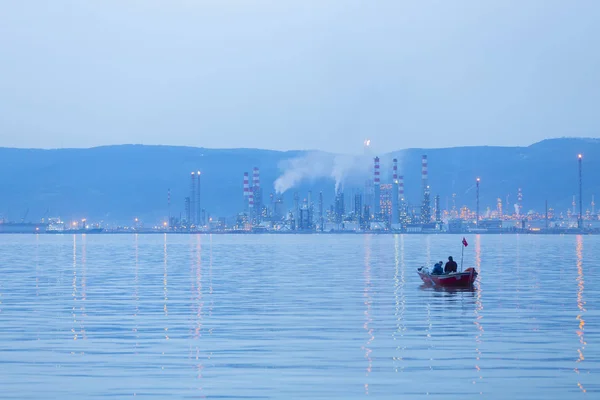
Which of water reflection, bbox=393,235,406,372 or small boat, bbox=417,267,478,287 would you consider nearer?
water reflection, bbox=393,235,406,372

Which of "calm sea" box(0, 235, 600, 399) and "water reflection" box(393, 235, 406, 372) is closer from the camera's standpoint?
"calm sea" box(0, 235, 600, 399)

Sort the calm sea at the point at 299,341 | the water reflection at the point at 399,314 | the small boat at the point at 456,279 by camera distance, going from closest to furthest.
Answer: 1. the calm sea at the point at 299,341
2. the water reflection at the point at 399,314
3. the small boat at the point at 456,279

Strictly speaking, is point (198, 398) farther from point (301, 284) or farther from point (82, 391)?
point (301, 284)

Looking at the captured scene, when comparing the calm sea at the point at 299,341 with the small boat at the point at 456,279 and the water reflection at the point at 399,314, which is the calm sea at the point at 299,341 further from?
the small boat at the point at 456,279

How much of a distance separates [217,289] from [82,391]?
32304 millimetres

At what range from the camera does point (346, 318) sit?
37.1 metres

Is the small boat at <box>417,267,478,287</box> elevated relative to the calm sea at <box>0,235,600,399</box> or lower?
elevated

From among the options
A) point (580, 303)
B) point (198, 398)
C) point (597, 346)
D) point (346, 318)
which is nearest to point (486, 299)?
point (580, 303)

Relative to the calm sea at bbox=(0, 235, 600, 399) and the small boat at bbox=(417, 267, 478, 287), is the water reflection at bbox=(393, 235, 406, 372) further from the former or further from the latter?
the small boat at bbox=(417, 267, 478, 287)

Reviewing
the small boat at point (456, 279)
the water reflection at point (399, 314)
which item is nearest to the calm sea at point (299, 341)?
the water reflection at point (399, 314)

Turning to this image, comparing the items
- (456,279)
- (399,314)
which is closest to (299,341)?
(399,314)

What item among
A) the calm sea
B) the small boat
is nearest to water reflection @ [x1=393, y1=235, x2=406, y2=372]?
the calm sea

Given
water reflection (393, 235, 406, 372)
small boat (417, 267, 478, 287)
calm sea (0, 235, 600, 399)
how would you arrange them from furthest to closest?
small boat (417, 267, 478, 287) → water reflection (393, 235, 406, 372) → calm sea (0, 235, 600, 399)

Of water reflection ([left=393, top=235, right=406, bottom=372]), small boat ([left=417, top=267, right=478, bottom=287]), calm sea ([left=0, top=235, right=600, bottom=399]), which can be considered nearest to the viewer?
calm sea ([left=0, top=235, right=600, bottom=399])
